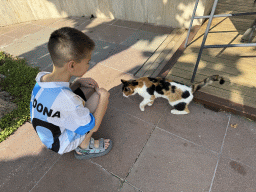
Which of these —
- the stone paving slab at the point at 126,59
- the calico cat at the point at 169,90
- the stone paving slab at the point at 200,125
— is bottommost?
the stone paving slab at the point at 200,125

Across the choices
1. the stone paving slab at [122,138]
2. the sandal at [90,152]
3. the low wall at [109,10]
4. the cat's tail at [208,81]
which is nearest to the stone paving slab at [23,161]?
the sandal at [90,152]

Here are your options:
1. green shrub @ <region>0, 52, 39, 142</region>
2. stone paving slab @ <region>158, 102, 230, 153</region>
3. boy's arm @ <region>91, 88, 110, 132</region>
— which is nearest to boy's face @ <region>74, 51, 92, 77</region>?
boy's arm @ <region>91, 88, 110, 132</region>

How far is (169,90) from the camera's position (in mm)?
2377

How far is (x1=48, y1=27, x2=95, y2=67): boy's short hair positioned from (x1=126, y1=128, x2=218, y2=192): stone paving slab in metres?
1.57

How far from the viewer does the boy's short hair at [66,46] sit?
145cm

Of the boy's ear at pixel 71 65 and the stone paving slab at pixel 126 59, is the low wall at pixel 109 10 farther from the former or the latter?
the boy's ear at pixel 71 65

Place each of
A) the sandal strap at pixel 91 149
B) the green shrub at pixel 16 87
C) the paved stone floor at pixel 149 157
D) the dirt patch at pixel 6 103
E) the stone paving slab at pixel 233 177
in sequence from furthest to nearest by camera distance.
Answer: the dirt patch at pixel 6 103 < the green shrub at pixel 16 87 < the sandal strap at pixel 91 149 < the paved stone floor at pixel 149 157 < the stone paving slab at pixel 233 177

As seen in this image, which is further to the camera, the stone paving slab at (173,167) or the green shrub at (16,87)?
the green shrub at (16,87)

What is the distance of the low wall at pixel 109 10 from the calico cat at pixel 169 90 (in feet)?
9.97

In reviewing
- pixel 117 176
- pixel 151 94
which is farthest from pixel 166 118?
pixel 117 176

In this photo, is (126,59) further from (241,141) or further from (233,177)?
(233,177)

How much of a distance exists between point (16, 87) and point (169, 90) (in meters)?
3.33

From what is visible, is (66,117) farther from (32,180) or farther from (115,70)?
(115,70)

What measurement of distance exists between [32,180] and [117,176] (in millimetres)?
1132
